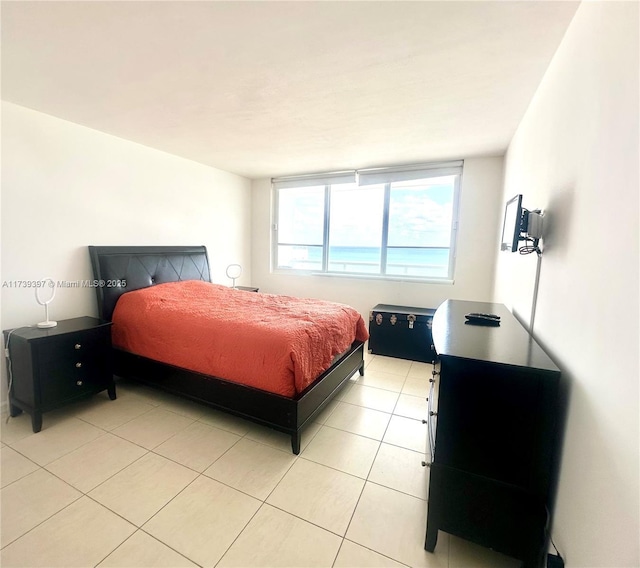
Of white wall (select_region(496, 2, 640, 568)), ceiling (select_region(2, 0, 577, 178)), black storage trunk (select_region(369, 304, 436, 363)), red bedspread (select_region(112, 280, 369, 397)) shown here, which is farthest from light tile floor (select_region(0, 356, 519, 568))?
ceiling (select_region(2, 0, 577, 178))

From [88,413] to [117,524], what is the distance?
126cm

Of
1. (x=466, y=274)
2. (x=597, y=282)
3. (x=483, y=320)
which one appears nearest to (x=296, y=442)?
(x=483, y=320)

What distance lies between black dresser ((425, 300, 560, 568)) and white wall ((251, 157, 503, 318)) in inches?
101

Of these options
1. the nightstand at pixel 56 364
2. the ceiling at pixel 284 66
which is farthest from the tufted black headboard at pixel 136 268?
the ceiling at pixel 284 66

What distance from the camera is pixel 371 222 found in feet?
14.1

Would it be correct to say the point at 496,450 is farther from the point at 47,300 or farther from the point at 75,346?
the point at 47,300

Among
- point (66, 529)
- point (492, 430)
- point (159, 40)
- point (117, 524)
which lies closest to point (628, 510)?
point (492, 430)

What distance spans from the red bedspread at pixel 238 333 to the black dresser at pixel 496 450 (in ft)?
3.16

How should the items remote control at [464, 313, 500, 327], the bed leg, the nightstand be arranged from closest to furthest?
remote control at [464, 313, 500, 327] → the bed leg → the nightstand

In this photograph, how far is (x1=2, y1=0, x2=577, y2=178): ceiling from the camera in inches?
54.8

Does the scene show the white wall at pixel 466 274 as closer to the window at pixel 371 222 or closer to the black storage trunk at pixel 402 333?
the window at pixel 371 222

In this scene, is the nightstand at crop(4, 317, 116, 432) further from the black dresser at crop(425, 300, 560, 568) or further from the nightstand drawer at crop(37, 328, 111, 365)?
the black dresser at crop(425, 300, 560, 568)

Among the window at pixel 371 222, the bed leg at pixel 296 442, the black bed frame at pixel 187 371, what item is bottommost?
the bed leg at pixel 296 442

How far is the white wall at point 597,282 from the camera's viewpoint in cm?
83
